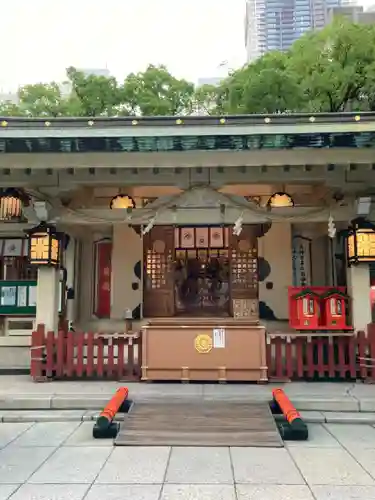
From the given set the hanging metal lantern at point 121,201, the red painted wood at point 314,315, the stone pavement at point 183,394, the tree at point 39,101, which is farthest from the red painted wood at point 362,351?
the tree at point 39,101

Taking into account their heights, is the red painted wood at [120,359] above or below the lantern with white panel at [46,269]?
below

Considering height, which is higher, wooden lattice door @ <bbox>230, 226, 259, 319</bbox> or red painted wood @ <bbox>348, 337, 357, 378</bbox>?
wooden lattice door @ <bbox>230, 226, 259, 319</bbox>

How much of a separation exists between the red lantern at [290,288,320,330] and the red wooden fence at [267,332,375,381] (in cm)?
35

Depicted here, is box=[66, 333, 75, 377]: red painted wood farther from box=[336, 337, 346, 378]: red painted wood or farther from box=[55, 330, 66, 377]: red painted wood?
box=[336, 337, 346, 378]: red painted wood

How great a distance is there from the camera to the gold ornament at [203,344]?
7.50 metres

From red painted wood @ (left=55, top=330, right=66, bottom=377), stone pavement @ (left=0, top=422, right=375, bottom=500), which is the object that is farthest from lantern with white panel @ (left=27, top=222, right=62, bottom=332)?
stone pavement @ (left=0, top=422, right=375, bottom=500)

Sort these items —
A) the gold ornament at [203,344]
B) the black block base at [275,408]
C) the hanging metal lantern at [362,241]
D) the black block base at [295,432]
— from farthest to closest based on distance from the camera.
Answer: the hanging metal lantern at [362,241], the gold ornament at [203,344], the black block base at [275,408], the black block base at [295,432]

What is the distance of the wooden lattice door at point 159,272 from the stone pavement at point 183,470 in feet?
19.4

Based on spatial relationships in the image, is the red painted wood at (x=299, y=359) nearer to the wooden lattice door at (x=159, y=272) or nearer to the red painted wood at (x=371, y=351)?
the red painted wood at (x=371, y=351)

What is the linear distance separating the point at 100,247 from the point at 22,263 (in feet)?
6.71

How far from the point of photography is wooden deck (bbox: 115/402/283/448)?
16.9 feet

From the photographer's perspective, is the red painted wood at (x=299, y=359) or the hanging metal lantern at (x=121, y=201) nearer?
the red painted wood at (x=299, y=359)

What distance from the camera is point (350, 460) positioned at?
462 centimetres

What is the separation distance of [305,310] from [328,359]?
1000mm
